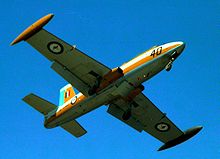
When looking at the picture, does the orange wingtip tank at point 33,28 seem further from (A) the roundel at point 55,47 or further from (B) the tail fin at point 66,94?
(B) the tail fin at point 66,94

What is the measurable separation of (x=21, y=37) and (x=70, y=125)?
8.63 meters

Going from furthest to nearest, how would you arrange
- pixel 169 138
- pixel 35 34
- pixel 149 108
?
pixel 169 138
pixel 149 108
pixel 35 34

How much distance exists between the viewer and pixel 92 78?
33000 mm

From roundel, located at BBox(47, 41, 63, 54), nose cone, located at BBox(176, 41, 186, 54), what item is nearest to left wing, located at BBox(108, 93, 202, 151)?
nose cone, located at BBox(176, 41, 186, 54)

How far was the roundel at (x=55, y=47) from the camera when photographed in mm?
31358

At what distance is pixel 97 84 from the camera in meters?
32.5

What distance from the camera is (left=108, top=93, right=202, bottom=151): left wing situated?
1396 inches

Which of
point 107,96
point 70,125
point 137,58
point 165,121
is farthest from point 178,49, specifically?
point 70,125

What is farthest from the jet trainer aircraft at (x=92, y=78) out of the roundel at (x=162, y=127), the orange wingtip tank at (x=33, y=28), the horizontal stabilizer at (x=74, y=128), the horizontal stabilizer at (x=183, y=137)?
the horizontal stabilizer at (x=183, y=137)

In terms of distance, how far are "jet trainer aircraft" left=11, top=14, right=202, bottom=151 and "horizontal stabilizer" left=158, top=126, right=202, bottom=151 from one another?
10.4 feet

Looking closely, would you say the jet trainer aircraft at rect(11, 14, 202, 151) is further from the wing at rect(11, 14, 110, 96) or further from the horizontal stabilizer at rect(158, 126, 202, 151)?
the horizontal stabilizer at rect(158, 126, 202, 151)

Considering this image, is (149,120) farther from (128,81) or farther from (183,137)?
(128,81)

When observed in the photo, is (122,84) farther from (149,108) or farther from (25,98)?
(25,98)

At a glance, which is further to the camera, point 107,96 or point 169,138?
point 169,138
